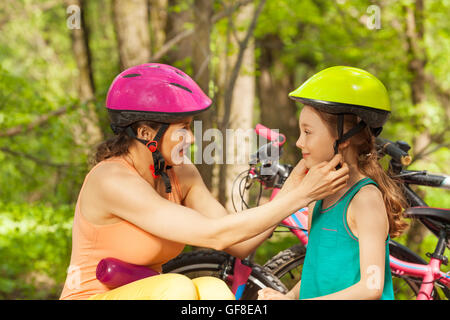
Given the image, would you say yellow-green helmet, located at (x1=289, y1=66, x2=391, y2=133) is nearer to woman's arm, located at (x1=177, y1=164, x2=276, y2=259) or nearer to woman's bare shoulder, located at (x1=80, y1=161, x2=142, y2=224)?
woman's arm, located at (x1=177, y1=164, x2=276, y2=259)

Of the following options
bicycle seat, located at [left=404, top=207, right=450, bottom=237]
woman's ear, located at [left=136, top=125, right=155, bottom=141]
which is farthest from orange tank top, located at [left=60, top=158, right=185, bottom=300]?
bicycle seat, located at [left=404, top=207, right=450, bottom=237]

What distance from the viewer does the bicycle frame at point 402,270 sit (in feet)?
10.3

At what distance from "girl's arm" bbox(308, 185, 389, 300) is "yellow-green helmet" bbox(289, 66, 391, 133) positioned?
0.39 m

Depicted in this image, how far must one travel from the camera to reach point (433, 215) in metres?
3.12

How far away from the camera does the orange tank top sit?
244 cm

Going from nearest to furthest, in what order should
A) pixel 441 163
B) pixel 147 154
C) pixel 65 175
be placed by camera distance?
1. pixel 147 154
2. pixel 65 175
3. pixel 441 163

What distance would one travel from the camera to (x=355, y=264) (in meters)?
2.24

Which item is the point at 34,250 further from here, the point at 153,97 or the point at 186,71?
the point at 153,97

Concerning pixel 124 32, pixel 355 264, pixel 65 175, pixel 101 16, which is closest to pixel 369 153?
pixel 355 264

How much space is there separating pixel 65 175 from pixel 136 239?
3.99 metres

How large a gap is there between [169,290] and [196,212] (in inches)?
14.0

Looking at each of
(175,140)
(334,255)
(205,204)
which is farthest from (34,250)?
(334,255)

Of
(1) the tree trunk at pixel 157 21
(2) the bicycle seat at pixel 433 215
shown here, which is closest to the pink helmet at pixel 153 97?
(2) the bicycle seat at pixel 433 215
